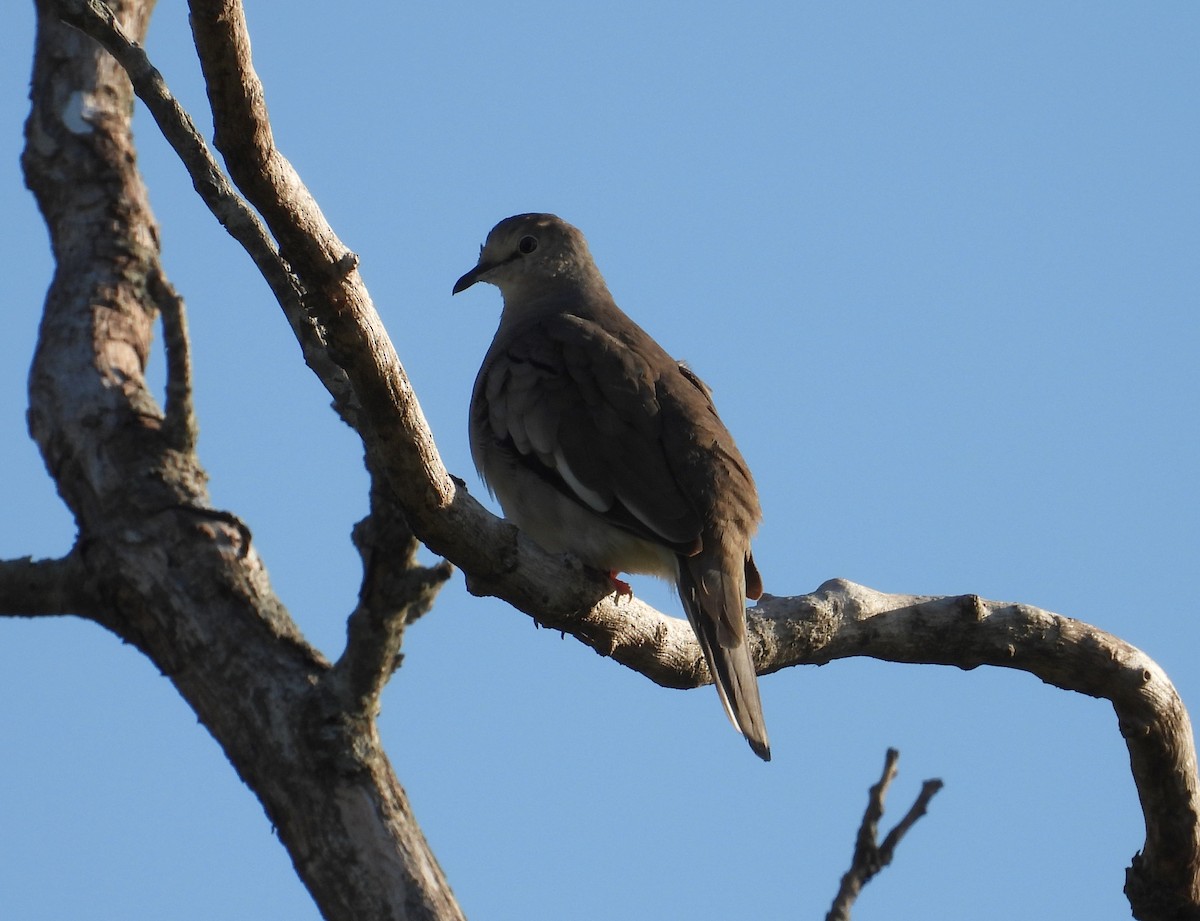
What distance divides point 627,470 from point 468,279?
211 centimetres

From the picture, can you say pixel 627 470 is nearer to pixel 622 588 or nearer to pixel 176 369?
pixel 622 588

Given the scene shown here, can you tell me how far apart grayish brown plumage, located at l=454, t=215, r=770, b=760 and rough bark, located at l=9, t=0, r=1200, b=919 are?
0.22 m

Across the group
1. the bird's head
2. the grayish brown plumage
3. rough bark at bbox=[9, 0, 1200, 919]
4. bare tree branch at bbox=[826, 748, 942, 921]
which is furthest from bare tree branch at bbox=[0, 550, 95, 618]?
bare tree branch at bbox=[826, 748, 942, 921]

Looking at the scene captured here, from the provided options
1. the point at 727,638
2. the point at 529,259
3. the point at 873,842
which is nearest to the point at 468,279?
the point at 529,259

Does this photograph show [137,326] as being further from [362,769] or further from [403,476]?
[403,476]

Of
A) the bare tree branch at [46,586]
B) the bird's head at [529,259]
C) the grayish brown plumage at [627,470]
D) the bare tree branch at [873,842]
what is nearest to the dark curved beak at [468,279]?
the bird's head at [529,259]

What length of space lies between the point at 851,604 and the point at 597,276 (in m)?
2.51

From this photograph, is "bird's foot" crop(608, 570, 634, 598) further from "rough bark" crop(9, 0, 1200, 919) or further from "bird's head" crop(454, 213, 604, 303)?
"bird's head" crop(454, 213, 604, 303)

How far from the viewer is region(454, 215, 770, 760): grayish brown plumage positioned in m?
4.52

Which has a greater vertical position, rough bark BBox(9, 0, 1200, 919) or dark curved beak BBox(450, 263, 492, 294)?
dark curved beak BBox(450, 263, 492, 294)

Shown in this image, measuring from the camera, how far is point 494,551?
12.3 feet

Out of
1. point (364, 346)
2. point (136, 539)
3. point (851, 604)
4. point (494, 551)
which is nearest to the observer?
point (364, 346)

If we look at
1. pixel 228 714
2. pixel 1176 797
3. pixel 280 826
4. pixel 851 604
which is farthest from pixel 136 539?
pixel 1176 797

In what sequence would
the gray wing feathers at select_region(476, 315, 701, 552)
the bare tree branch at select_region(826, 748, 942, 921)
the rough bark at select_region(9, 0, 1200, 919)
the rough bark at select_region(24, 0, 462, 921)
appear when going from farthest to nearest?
1. the rough bark at select_region(24, 0, 462, 921)
2. the gray wing feathers at select_region(476, 315, 701, 552)
3. the bare tree branch at select_region(826, 748, 942, 921)
4. the rough bark at select_region(9, 0, 1200, 919)
